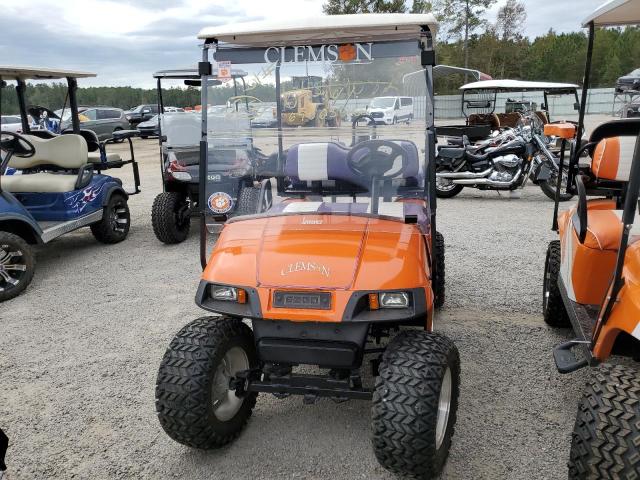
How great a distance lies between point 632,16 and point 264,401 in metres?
3.14

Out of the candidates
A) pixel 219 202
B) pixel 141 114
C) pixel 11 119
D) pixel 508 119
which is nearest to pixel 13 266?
pixel 219 202

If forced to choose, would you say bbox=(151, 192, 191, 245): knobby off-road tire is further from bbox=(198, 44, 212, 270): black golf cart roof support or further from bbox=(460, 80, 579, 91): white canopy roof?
bbox=(460, 80, 579, 91): white canopy roof

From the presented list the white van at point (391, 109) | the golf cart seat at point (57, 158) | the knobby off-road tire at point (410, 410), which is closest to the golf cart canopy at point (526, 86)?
the golf cart seat at point (57, 158)

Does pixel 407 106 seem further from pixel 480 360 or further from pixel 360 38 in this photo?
pixel 480 360

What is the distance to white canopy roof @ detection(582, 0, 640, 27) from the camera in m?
2.72

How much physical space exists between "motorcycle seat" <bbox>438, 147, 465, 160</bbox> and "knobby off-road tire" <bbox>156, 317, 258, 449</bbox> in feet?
24.0

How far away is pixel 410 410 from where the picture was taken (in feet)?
6.67

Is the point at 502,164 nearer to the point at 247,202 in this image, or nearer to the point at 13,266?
the point at 247,202

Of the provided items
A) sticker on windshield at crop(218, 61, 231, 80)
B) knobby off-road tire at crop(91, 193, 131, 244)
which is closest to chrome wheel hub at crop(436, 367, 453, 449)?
sticker on windshield at crop(218, 61, 231, 80)

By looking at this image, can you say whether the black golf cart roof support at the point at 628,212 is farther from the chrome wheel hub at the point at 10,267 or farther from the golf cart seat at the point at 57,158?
the golf cart seat at the point at 57,158

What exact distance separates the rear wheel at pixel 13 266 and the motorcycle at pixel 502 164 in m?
6.27

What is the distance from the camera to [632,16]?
10.5 feet

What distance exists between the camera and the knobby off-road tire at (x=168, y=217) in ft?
20.4

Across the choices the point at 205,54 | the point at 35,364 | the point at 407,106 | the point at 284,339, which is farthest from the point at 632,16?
the point at 35,364
